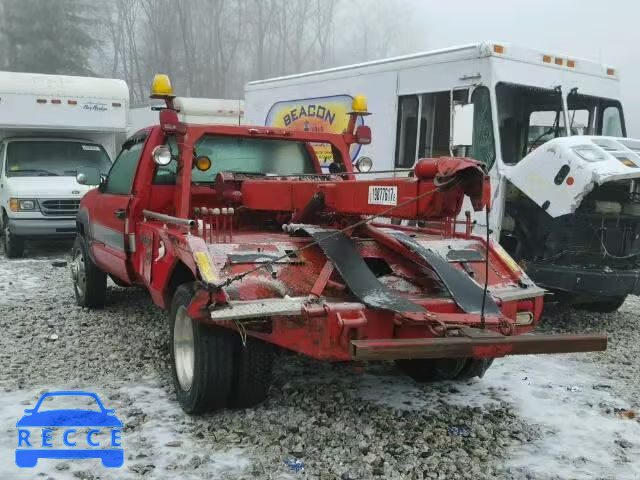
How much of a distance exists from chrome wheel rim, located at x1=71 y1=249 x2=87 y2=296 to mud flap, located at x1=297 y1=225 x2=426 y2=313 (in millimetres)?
3448

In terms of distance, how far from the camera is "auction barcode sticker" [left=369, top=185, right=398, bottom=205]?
12.0 ft

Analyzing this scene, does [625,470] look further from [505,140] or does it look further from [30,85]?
[30,85]

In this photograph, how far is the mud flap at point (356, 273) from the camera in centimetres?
357

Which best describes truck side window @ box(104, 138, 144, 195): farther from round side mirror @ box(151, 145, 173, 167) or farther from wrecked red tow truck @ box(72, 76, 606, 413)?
round side mirror @ box(151, 145, 173, 167)

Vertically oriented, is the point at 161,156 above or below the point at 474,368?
above

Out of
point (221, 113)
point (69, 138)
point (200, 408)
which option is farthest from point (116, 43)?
point (200, 408)

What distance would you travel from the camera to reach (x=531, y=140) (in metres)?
7.88

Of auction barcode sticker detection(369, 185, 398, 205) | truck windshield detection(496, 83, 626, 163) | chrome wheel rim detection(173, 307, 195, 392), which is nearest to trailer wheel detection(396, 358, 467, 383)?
auction barcode sticker detection(369, 185, 398, 205)

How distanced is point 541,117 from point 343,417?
5.39 m

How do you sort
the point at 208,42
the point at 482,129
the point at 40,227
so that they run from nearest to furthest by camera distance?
the point at 482,129 → the point at 40,227 → the point at 208,42

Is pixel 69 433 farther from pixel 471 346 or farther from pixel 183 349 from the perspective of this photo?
pixel 471 346

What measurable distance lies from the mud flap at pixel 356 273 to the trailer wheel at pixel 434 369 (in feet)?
3.83

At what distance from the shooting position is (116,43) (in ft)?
145

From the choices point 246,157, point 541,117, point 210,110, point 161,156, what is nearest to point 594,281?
point 541,117
